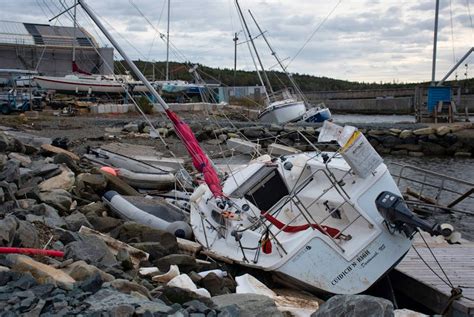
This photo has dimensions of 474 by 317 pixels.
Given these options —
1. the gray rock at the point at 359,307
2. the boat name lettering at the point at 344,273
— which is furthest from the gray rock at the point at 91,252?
the boat name lettering at the point at 344,273

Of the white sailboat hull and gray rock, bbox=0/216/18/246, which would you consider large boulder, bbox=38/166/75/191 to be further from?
the white sailboat hull

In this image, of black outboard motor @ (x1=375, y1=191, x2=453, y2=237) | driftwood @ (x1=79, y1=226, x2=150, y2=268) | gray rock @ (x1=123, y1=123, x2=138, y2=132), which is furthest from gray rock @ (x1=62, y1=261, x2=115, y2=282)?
gray rock @ (x1=123, y1=123, x2=138, y2=132)

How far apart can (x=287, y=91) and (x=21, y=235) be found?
101 ft

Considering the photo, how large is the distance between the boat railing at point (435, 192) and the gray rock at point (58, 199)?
6095 millimetres

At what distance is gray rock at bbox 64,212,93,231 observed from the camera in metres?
8.23

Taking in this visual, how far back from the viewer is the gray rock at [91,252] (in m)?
6.57

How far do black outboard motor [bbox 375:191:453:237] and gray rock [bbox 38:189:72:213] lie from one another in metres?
4.85

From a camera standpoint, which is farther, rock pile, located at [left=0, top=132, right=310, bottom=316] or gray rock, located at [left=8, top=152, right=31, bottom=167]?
gray rock, located at [left=8, top=152, right=31, bottom=167]

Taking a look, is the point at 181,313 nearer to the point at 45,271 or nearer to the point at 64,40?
the point at 45,271

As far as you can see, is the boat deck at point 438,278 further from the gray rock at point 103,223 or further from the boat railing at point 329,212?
the gray rock at point 103,223

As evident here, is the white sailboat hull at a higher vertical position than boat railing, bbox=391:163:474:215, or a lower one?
higher

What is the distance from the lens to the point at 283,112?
3475 centimetres

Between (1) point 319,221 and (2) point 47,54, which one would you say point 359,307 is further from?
(2) point 47,54

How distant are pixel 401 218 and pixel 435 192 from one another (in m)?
10.9
